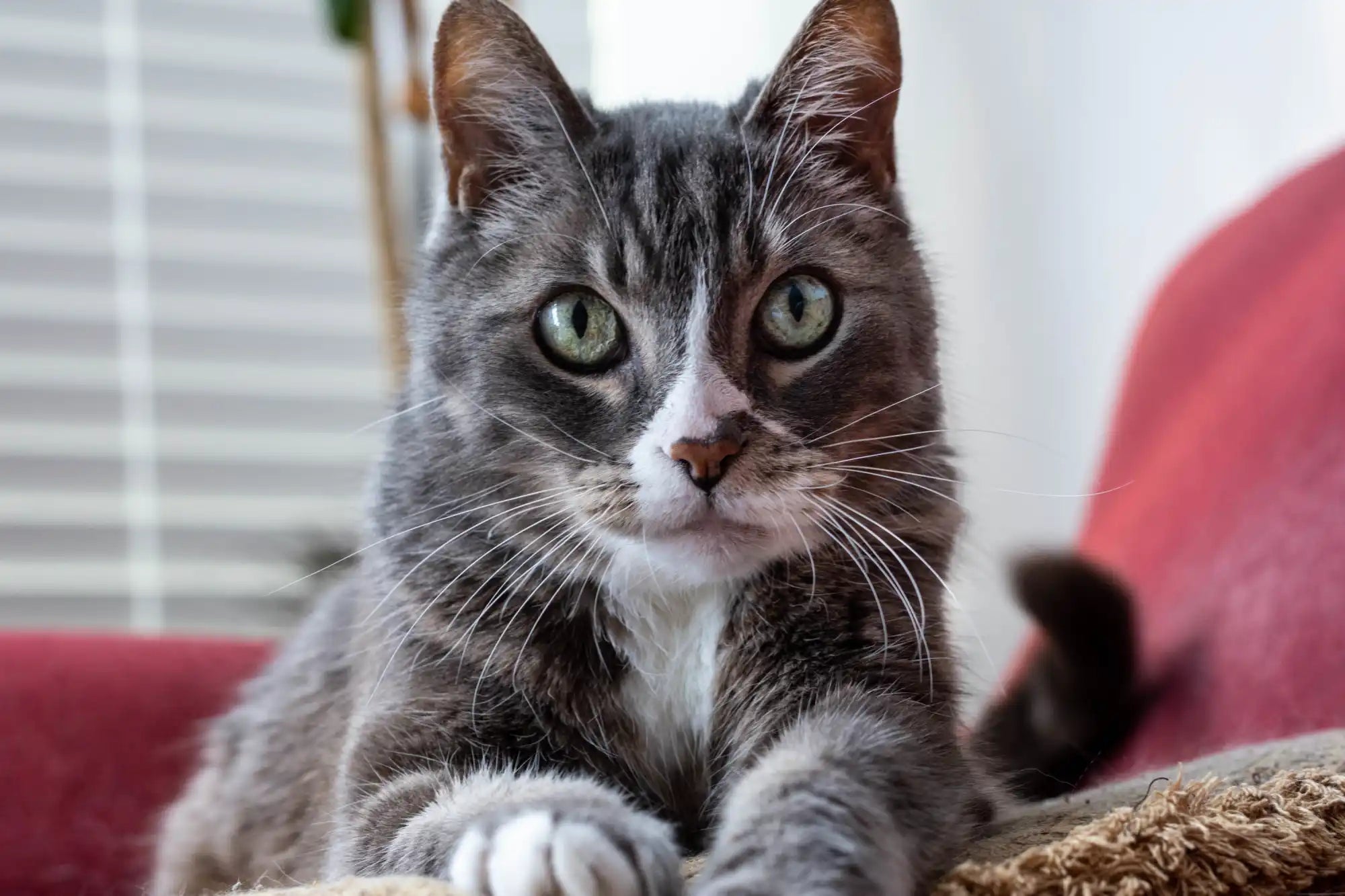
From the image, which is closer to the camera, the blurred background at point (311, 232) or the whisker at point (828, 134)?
the whisker at point (828, 134)

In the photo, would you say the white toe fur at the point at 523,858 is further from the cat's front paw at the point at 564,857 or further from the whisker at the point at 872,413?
the whisker at the point at 872,413

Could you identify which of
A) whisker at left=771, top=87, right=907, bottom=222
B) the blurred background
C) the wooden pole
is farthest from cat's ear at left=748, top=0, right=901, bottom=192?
the wooden pole

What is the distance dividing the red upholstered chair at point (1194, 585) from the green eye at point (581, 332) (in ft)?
2.80

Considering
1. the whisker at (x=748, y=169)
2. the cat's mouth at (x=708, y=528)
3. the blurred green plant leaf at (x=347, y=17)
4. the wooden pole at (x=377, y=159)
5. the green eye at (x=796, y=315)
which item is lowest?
the cat's mouth at (x=708, y=528)

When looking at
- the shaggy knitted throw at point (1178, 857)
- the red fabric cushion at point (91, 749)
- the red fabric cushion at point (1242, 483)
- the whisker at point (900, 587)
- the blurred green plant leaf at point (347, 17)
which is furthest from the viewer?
the blurred green plant leaf at point (347, 17)

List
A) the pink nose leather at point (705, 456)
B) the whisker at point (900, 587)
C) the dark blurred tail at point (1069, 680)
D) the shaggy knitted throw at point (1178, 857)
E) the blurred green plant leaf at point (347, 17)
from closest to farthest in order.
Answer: the shaggy knitted throw at point (1178, 857) → the pink nose leather at point (705, 456) → the whisker at point (900, 587) → the dark blurred tail at point (1069, 680) → the blurred green plant leaf at point (347, 17)

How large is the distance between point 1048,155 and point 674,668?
199 cm

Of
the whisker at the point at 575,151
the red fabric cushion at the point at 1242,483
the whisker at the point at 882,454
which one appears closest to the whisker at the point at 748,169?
the whisker at the point at 575,151

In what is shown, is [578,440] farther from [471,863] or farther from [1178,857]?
[1178,857]

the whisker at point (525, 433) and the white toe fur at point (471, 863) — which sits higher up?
the whisker at point (525, 433)

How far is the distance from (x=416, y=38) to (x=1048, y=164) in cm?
141

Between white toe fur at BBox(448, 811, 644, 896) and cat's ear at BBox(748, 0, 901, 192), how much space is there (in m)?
0.67

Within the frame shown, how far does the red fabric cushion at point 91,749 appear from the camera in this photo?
160 cm

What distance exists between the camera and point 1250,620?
1.39m
